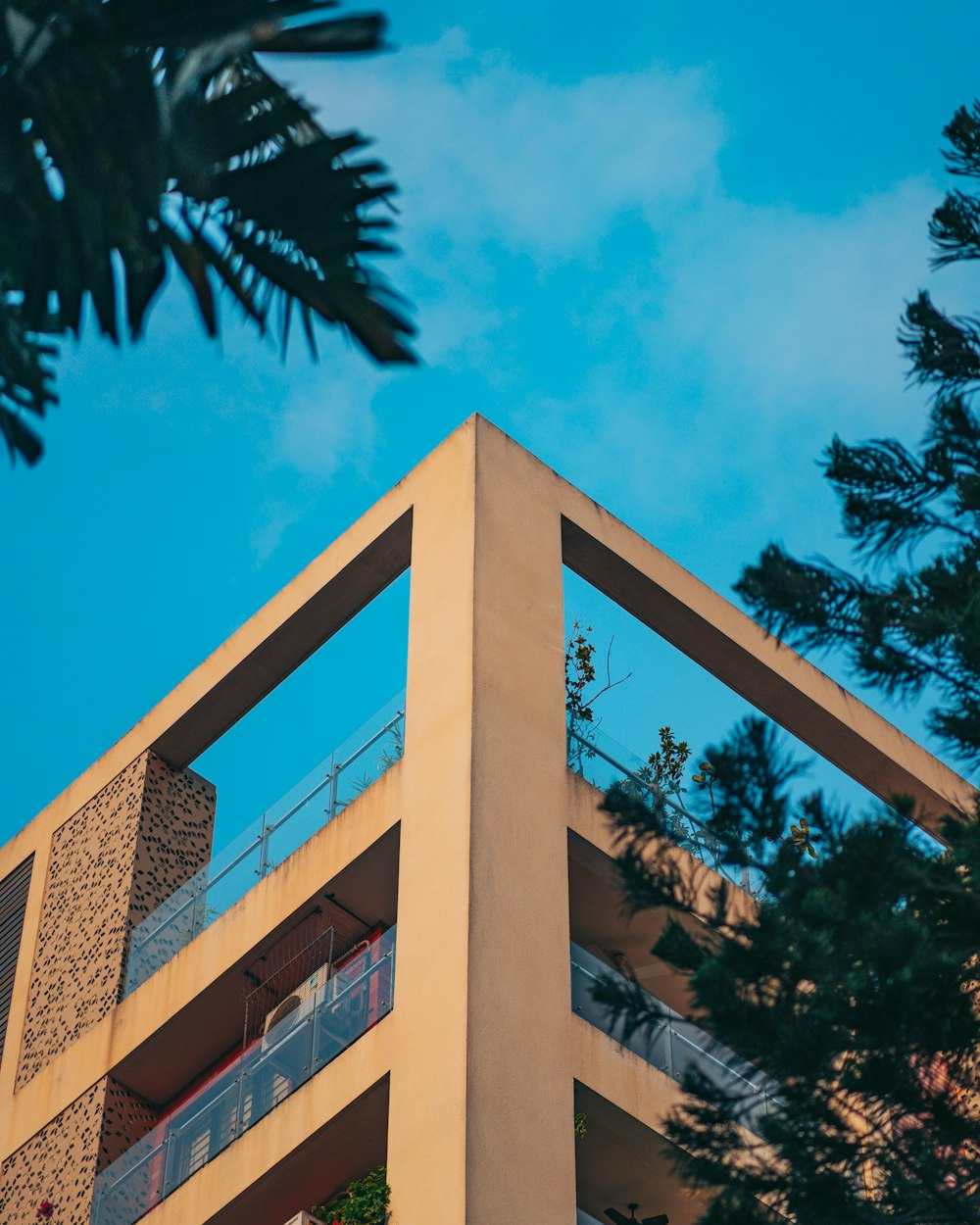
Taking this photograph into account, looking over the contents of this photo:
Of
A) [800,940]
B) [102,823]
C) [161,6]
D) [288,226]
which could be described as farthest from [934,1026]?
[102,823]

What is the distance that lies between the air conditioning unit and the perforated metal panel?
5.00 meters

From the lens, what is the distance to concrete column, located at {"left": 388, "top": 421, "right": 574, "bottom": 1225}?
11.9 m

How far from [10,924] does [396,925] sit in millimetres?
8426

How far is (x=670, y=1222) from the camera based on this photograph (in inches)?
587

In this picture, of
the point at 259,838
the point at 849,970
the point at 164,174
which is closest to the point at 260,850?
the point at 259,838

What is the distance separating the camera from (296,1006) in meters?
15.0

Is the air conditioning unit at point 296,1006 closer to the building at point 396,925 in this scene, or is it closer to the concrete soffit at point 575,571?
the building at point 396,925

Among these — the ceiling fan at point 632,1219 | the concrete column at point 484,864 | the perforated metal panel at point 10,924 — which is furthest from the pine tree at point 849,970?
the perforated metal panel at point 10,924

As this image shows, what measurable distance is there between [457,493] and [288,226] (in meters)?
11.1

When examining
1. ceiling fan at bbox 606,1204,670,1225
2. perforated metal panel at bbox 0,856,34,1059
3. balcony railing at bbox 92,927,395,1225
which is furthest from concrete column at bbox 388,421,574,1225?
perforated metal panel at bbox 0,856,34,1059

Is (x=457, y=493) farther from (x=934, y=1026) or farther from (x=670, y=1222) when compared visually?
(x=934, y=1026)

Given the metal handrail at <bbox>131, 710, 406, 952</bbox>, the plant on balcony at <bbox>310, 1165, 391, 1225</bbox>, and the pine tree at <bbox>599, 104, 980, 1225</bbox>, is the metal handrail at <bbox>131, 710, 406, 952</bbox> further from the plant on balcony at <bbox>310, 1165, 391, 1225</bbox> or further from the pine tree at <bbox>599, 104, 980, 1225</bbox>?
the pine tree at <bbox>599, 104, 980, 1225</bbox>

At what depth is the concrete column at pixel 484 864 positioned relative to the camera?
11.9 m

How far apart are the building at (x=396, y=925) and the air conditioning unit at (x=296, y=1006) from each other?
0.04 m
